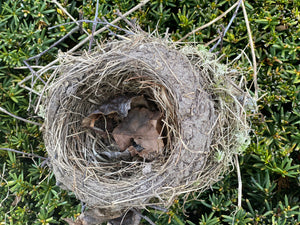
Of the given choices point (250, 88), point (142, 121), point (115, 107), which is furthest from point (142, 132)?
point (250, 88)

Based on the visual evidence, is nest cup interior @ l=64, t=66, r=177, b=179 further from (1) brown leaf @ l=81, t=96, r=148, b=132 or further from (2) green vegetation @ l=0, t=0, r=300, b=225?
(2) green vegetation @ l=0, t=0, r=300, b=225

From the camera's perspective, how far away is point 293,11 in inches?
54.1

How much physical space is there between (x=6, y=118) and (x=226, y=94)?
3.83 feet

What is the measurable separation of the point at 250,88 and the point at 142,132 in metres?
0.60

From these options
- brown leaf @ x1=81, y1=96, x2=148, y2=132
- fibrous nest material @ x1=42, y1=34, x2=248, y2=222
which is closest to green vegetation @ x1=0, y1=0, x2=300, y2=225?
fibrous nest material @ x1=42, y1=34, x2=248, y2=222

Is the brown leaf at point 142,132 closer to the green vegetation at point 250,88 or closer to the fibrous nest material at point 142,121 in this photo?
the fibrous nest material at point 142,121

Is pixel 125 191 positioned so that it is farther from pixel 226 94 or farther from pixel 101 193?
pixel 226 94

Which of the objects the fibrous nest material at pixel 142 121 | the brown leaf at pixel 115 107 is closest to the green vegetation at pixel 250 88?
the fibrous nest material at pixel 142 121

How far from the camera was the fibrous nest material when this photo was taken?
46.6 inches

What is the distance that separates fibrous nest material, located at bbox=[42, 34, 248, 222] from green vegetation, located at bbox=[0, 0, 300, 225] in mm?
197

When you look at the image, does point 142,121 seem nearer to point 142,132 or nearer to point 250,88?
point 142,132

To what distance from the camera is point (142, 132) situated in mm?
1487

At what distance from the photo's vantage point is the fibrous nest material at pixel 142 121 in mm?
1185

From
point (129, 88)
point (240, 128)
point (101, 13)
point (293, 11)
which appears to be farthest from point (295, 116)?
point (101, 13)
